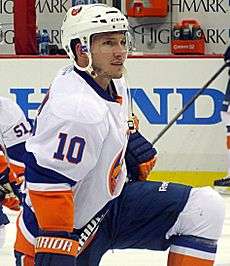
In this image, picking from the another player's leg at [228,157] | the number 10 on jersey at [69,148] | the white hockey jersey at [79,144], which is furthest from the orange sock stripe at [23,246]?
the another player's leg at [228,157]

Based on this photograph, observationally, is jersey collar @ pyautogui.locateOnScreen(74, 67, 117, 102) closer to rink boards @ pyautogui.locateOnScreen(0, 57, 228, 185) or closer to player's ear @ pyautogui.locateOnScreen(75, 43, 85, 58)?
player's ear @ pyautogui.locateOnScreen(75, 43, 85, 58)

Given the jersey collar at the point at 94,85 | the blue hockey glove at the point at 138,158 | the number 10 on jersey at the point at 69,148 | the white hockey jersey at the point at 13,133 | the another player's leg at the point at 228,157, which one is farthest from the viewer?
the another player's leg at the point at 228,157

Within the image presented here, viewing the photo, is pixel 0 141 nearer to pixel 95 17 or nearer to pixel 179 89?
pixel 95 17

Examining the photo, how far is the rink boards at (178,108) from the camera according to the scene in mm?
5668

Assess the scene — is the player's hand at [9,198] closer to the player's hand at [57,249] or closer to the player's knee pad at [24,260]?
the player's knee pad at [24,260]

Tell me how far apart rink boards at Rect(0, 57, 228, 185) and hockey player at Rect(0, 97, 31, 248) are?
2.24 m

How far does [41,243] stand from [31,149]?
0.21 metres

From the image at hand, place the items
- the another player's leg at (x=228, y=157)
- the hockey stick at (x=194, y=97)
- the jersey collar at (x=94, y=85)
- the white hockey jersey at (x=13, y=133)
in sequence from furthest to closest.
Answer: the hockey stick at (x=194, y=97), the another player's leg at (x=228, y=157), the white hockey jersey at (x=13, y=133), the jersey collar at (x=94, y=85)

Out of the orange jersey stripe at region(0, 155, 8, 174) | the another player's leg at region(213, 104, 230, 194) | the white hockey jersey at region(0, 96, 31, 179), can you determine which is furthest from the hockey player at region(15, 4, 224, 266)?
the another player's leg at region(213, 104, 230, 194)

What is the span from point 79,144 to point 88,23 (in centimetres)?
32

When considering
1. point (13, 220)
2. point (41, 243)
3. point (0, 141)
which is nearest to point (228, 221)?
point (13, 220)

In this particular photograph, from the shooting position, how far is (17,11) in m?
6.25

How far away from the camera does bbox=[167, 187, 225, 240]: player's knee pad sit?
7.89ft

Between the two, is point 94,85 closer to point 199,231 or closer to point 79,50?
point 79,50
